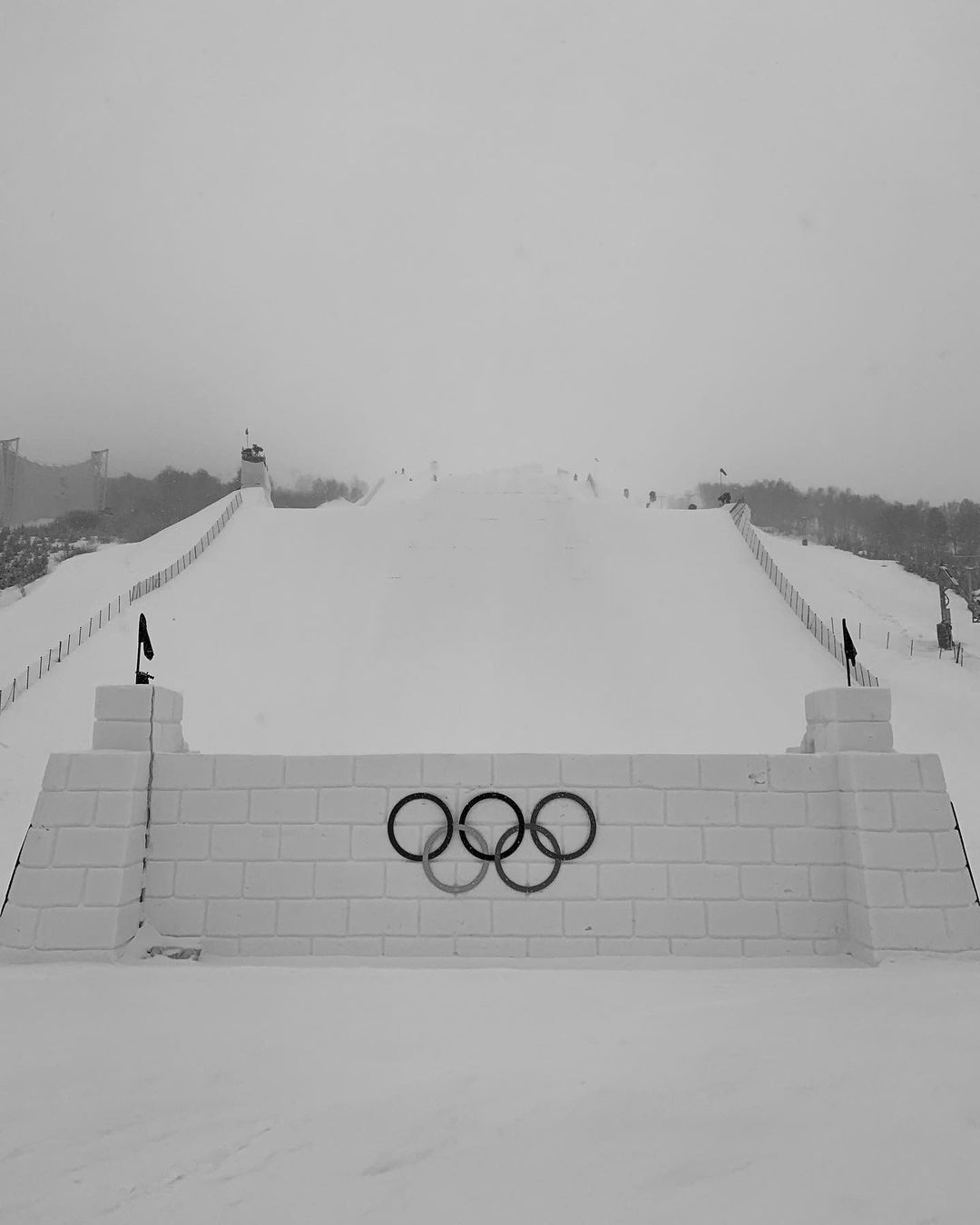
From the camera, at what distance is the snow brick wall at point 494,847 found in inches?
238

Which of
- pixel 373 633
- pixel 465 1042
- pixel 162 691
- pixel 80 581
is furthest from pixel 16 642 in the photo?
pixel 465 1042

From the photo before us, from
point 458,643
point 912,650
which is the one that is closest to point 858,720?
point 458,643

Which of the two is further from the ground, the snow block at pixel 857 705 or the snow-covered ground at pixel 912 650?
the snow-covered ground at pixel 912 650

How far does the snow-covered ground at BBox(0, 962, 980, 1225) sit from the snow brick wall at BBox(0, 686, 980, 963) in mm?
798

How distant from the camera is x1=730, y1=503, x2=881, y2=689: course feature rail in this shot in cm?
2184

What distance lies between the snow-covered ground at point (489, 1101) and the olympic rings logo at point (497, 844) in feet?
3.22

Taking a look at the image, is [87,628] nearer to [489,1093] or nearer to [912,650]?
[489,1093]

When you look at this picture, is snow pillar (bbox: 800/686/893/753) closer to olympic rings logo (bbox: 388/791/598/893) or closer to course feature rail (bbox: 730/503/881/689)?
olympic rings logo (bbox: 388/791/598/893)

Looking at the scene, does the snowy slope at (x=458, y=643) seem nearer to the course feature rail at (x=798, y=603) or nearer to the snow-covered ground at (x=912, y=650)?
the course feature rail at (x=798, y=603)

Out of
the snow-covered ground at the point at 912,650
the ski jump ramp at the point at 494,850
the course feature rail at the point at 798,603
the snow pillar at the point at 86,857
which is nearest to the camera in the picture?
the snow pillar at the point at 86,857

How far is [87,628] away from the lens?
2428cm

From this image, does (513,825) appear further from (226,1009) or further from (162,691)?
(162,691)

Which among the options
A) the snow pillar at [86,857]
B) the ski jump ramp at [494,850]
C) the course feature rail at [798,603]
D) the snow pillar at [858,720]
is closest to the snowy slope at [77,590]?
the snow pillar at [86,857]

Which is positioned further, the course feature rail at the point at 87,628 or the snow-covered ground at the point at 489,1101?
the course feature rail at the point at 87,628
